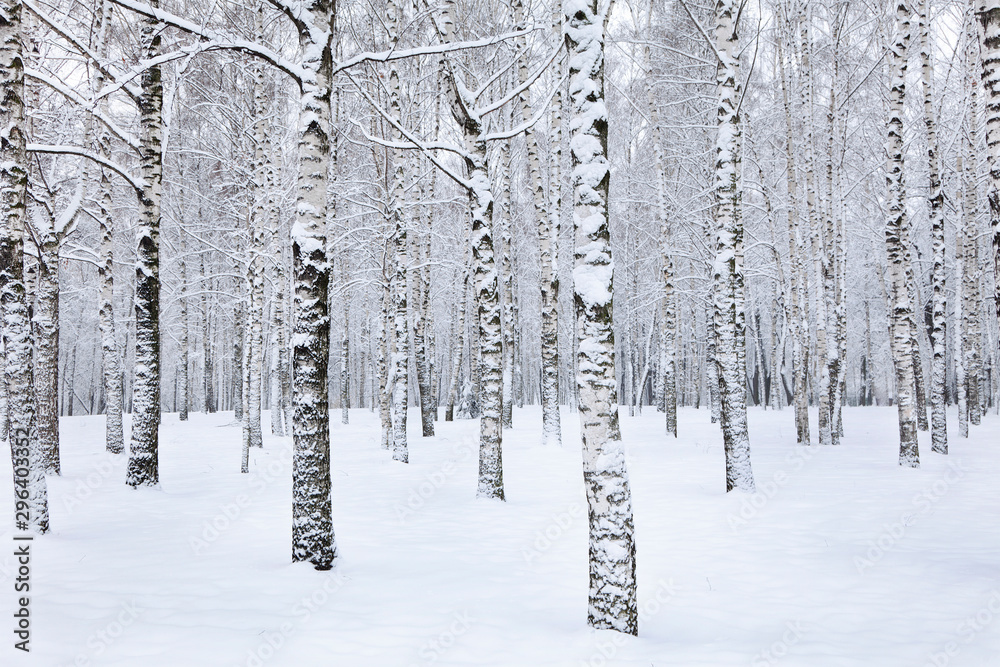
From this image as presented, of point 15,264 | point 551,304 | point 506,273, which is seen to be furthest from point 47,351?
point 506,273

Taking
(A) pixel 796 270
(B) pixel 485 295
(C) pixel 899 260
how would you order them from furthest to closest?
1. (A) pixel 796 270
2. (C) pixel 899 260
3. (B) pixel 485 295

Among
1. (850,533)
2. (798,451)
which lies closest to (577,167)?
(850,533)

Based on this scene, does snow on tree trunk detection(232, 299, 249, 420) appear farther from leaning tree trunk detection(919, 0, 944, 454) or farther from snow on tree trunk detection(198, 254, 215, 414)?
leaning tree trunk detection(919, 0, 944, 454)

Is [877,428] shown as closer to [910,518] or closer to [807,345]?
[807,345]

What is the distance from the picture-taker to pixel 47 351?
941cm

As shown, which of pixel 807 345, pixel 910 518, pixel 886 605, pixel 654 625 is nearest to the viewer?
pixel 654 625

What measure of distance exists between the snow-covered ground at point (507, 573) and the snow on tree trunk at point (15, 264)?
2.52 feet

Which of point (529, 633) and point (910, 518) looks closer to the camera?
point (529, 633)

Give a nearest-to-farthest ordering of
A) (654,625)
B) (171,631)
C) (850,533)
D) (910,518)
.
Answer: (171,631)
(654,625)
(850,533)
(910,518)

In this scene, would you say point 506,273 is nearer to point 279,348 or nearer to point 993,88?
point 279,348

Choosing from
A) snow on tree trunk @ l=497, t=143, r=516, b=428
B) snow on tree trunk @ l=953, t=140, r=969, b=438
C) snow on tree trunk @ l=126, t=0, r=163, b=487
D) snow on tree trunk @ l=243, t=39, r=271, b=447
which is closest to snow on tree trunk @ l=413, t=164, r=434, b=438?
snow on tree trunk @ l=497, t=143, r=516, b=428

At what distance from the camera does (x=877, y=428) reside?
→ 17906 mm

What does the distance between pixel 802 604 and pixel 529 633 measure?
2402 mm

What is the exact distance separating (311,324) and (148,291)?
4488 millimetres
